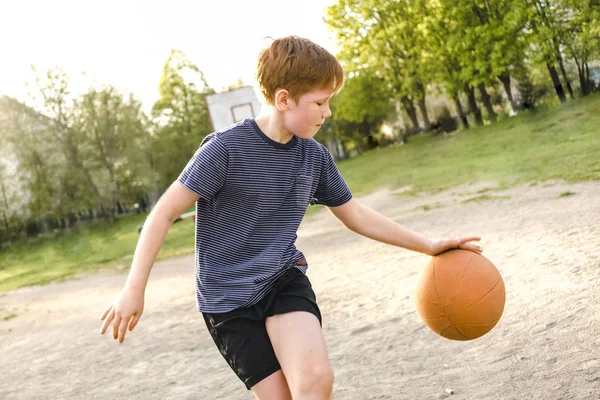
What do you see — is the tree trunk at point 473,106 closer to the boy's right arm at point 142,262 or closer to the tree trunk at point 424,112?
the tree trunk at point 424,112

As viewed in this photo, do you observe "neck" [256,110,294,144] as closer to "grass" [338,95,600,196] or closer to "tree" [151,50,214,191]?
"grass" [338,95,600,196]

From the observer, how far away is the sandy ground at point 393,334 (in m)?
4.14

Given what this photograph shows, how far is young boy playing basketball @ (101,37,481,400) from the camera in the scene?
2.78 meters

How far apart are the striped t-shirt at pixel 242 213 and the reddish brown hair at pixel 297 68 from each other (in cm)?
27

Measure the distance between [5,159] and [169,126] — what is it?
543 inches

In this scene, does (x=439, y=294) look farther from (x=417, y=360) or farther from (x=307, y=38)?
(x=307, y=38)

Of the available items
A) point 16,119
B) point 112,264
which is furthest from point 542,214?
point 16,119

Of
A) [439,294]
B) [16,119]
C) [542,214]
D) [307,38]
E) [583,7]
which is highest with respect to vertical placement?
[16,119]

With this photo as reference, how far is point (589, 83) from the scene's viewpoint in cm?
2817

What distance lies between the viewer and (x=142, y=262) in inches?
108

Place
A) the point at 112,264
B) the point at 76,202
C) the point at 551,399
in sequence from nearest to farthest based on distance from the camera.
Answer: the point at 551,399
the point at 112,264
the point at 76,202

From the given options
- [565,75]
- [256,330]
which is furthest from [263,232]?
[565,75]

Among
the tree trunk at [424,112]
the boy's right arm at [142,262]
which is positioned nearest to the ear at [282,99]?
the boy's right arm at [142,262]

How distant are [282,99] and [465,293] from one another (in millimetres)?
1646
